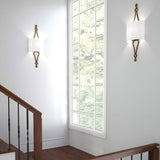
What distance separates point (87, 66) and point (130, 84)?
3.48 feet

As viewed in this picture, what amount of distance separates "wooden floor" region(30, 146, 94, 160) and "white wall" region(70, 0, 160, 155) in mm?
248

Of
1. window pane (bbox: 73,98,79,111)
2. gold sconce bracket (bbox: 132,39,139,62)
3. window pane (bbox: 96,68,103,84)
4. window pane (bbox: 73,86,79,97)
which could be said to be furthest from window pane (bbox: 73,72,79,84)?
gold sconce bracket (bbox: 132,39,139,62)

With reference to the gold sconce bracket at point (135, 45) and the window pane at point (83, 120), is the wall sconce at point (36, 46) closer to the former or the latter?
the window pane at point (83, 120)

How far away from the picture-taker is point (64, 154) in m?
3.69

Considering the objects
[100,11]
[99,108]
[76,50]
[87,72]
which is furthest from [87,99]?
[100,11]

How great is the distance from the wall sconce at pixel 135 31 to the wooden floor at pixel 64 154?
185 cm

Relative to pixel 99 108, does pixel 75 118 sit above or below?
below

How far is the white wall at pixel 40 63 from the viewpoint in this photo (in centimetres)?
369

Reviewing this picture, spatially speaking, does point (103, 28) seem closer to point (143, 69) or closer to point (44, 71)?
point (143, 69)

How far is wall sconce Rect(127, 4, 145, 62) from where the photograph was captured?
8.83ft

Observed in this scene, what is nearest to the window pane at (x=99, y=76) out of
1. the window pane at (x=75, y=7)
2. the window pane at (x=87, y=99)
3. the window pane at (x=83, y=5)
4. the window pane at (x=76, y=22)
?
the window pane at (x=87, y=99)

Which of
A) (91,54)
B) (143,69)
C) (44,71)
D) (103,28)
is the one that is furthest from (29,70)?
(143,69)

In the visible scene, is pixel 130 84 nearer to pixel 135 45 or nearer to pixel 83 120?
pixel 135 45

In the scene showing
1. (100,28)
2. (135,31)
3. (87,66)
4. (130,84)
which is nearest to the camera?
(135,31)
